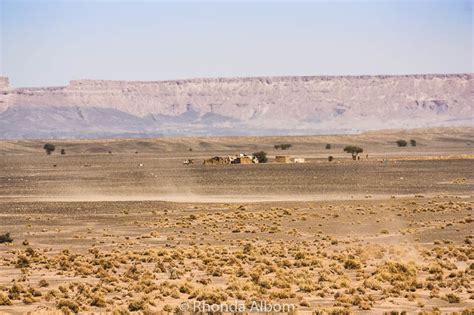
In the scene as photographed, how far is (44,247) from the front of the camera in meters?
36.2

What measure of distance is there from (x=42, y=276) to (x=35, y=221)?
20.4 m

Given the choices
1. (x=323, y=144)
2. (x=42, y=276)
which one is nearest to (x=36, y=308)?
(x=42, y=276)

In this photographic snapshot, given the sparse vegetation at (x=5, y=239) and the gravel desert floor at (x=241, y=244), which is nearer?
the gravel desert floor at (x=241, y=244)

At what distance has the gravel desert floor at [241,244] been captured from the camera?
75.7 ft

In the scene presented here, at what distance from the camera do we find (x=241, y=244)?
118ft

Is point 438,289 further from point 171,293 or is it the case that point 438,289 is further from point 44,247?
point 44,247

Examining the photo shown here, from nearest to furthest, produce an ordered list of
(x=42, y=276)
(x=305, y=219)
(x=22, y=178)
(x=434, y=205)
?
(x=42, y=276) → (x=305, y=219) → (x=434, y=205) → (x=22, y=178)

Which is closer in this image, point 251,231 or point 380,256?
point 380,256

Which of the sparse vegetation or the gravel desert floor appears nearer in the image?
the gravel desert floor

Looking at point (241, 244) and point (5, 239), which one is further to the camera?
point (5, 239)

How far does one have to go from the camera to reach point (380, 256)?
3103cm

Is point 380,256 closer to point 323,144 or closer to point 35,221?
point 35,221

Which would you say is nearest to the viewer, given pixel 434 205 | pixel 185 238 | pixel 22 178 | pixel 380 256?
pixel 380 256

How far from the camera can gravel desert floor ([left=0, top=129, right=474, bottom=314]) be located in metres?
23.1
